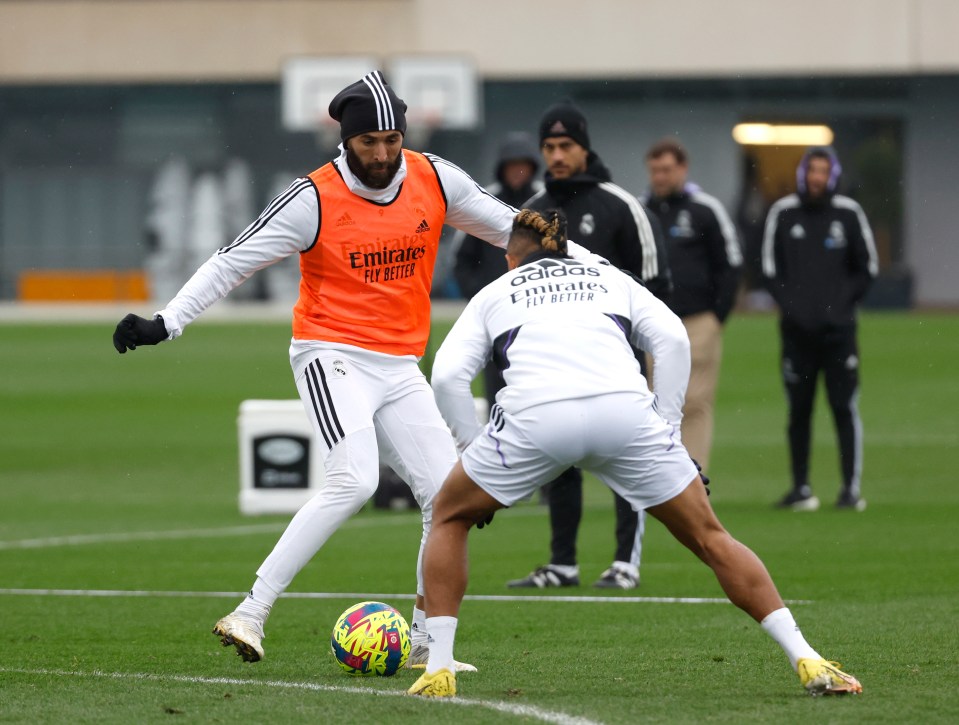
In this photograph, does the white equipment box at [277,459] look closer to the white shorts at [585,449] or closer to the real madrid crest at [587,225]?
the real madrid crest at [587,225]

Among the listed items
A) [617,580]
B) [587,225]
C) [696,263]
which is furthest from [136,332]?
[696,263]

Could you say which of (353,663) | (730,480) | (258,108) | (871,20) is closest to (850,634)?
(353,663)

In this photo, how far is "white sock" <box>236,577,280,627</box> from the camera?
7105 millimetres

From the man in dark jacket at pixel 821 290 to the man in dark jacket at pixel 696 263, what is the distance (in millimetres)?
1216

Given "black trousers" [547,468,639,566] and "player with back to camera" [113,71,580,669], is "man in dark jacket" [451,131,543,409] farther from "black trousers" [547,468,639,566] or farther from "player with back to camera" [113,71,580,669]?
"player with back to camera" [113,71,580,669]

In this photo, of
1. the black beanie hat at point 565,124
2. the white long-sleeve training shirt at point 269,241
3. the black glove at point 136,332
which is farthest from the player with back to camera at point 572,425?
the black beanie hat at point 565,124

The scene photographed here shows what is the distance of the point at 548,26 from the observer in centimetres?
4728

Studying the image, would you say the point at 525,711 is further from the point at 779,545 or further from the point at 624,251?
the point at 779,545

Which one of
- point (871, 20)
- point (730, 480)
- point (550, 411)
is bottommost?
point (730, 480)

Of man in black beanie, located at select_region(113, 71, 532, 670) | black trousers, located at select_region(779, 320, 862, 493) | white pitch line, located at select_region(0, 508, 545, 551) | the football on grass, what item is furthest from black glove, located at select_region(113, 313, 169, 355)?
black trousers, located at select_region(779, 320, 862, 493)

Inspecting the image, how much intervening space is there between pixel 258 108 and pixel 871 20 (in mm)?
17158

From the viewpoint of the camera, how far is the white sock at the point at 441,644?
21.1 feet

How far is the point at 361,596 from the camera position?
376 inches

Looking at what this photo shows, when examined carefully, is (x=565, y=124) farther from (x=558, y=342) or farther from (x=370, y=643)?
(x=370, y=643)
